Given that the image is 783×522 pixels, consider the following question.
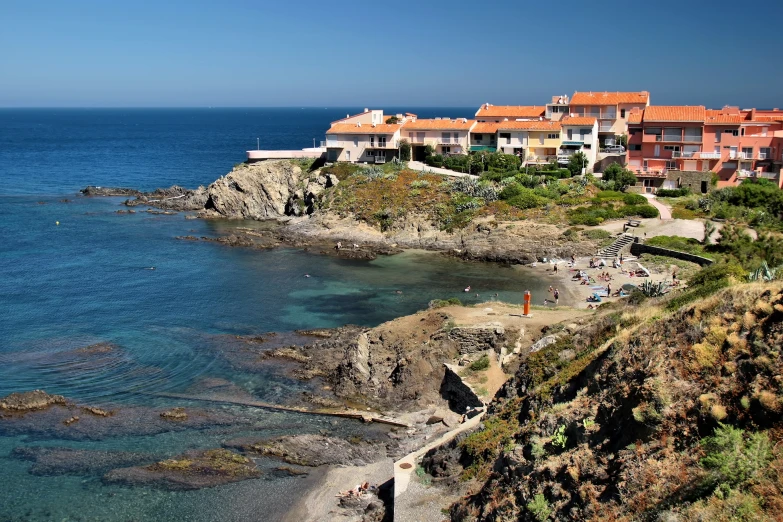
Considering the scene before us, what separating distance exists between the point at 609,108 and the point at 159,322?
2285 inches

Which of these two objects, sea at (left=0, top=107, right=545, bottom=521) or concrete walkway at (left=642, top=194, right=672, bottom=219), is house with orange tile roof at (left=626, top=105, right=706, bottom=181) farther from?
sea at (left=0, top=107, right=545, bottom=521)

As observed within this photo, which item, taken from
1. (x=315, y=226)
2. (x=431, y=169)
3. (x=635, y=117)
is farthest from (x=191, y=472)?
(x=635, y=117)

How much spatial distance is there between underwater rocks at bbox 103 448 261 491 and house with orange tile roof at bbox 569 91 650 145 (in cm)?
6388

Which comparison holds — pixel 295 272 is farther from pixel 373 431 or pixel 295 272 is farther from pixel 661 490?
pixel 661 490

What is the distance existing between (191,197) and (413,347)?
60.3 metres

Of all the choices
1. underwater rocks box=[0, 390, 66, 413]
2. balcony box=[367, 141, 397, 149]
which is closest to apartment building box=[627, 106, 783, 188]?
balcony box=[367, 141, 397, 149]

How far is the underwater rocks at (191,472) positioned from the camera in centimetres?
2556

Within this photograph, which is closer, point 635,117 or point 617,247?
point 617,247

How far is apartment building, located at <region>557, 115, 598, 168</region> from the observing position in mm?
74438

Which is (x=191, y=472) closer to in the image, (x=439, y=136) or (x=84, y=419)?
(x=84, y=419)

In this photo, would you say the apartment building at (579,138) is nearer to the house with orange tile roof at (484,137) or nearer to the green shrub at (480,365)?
the house with orange tile roof at (484,137)

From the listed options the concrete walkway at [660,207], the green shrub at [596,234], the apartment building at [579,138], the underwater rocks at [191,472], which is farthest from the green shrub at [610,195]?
the underwater rocks at [191,472]

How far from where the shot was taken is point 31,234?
6869 cm

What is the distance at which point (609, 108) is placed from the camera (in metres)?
79.6
